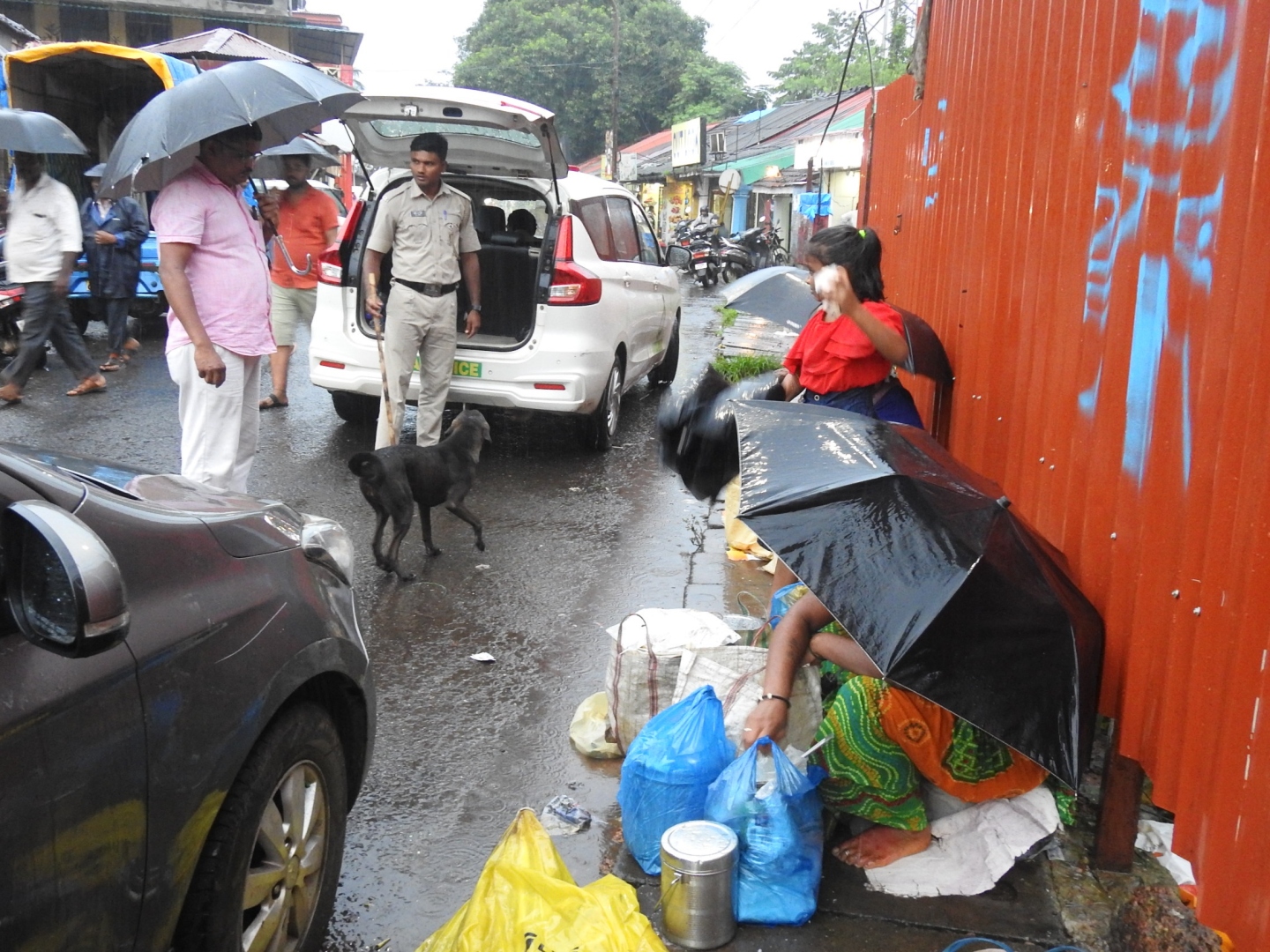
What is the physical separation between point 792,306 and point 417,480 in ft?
6.70

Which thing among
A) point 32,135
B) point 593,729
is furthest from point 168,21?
point 593,729

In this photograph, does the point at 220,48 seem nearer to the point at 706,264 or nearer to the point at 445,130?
the point at 445,130

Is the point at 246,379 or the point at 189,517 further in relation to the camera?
the point at 246,379

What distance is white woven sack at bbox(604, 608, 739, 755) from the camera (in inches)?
141

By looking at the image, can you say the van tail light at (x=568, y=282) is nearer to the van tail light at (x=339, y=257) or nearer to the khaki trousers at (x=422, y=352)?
the khaki trousers at (x=422, y=352)

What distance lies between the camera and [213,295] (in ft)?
15.3

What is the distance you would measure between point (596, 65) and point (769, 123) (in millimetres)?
15880

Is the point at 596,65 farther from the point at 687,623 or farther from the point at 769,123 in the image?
the point at 687,623

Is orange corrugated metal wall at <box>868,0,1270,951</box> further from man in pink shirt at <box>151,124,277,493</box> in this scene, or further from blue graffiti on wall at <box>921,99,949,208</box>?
man in pink shirt at <box>151,124,277,493</box>

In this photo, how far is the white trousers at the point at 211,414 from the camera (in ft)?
15.5

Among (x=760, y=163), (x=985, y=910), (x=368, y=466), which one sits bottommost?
(x=985, y=910)

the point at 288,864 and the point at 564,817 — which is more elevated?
the point at 288,864

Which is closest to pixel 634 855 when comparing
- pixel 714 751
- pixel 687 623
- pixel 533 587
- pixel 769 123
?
pixel 714 751

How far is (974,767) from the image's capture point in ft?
10.3
